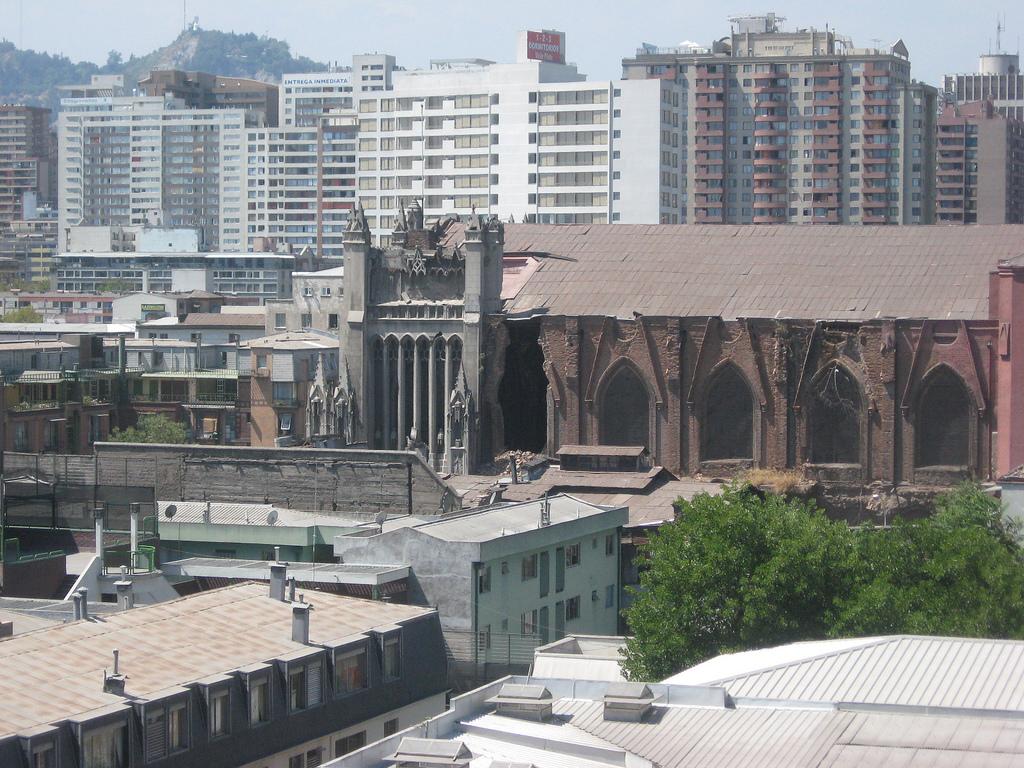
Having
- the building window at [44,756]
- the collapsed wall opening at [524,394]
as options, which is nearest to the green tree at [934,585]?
the building window at [44,756]

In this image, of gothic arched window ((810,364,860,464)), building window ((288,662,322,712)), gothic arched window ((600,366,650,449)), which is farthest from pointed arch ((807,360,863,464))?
building window ((288,662,322,712))

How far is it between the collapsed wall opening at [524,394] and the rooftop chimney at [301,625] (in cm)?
4310

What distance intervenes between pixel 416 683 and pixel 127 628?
6.71m

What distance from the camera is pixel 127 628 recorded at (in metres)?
43.9

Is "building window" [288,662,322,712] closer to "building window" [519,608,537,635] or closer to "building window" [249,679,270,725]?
"building window" [249,679,270,725]

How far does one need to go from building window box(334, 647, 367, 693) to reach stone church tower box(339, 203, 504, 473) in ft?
132

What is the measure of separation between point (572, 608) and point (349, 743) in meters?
21.7

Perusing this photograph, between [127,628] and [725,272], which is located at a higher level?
[725,272]

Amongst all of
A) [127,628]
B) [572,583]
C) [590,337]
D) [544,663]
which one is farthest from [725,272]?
[127,628]

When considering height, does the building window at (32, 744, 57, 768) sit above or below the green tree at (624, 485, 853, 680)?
below

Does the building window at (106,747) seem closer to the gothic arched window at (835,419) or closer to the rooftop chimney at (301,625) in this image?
the rooftop chimney at (301,625)

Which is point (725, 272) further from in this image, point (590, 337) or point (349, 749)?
point (349, 749)

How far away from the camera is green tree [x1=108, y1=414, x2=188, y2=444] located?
101875mm

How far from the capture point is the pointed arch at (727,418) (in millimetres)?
82812
